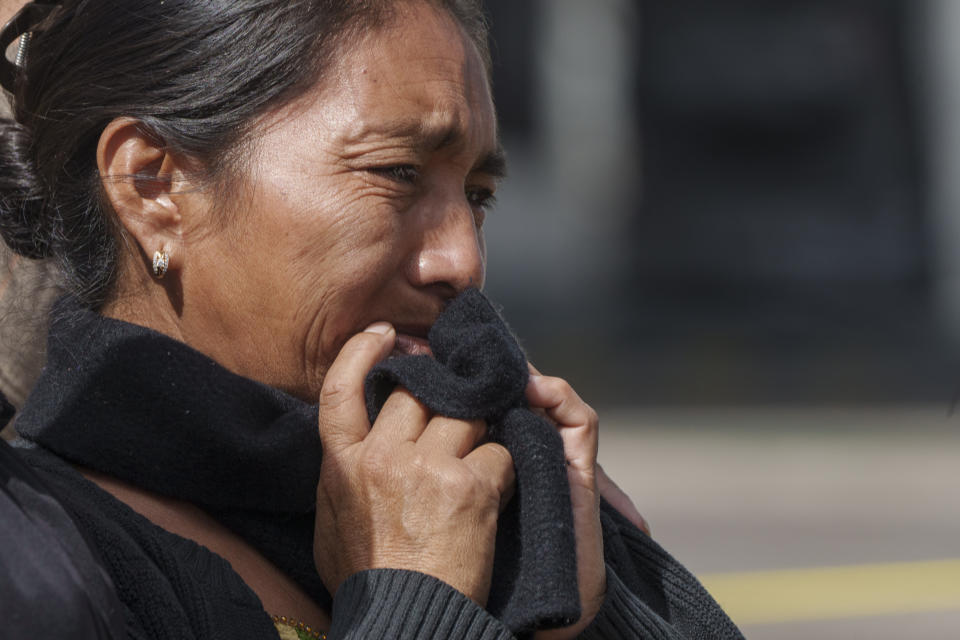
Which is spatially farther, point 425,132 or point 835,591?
point 835,591

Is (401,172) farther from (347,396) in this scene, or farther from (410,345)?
(347,396)

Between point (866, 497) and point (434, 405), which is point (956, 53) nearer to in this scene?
point (866, 497)

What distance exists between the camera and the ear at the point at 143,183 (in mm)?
1928

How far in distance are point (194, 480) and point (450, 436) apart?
0.38 meters

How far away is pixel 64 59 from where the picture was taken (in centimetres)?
198

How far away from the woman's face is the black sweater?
0.12m

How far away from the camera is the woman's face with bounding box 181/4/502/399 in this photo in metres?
1.89

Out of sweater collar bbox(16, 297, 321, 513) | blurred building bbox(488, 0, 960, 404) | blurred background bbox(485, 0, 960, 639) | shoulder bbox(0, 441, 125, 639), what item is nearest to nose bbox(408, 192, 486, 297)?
sweater collar bbox(16, 297, 321, 513)

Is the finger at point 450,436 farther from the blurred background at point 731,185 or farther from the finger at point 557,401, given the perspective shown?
the blurred background at point 731,185

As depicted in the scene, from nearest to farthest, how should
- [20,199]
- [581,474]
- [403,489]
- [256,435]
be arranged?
1. [403,489]
2. [256,435]
3. [581,474]
4. [20,199]

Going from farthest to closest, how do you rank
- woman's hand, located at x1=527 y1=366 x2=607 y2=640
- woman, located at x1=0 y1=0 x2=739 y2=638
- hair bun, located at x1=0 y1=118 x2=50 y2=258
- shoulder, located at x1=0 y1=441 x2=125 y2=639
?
hair bun, located at x1=0 y1=118 x2=50 y2=258
woman's hand, located at x1=527 y1=366 x2=607 y2=640
woman, located at x1=0 y1=0 x2=739 y2=638
shoulder, located at x1=0 y1=441 x2=125 y2=639

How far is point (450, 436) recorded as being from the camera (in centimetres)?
176

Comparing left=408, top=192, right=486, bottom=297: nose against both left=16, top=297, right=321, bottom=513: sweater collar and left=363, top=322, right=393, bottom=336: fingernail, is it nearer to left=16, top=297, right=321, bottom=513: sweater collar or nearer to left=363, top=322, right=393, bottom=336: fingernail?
left=363, top=322, right=393, bottom=336: fingernail

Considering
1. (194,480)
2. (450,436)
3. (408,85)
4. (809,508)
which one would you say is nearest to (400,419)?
(450,436)
